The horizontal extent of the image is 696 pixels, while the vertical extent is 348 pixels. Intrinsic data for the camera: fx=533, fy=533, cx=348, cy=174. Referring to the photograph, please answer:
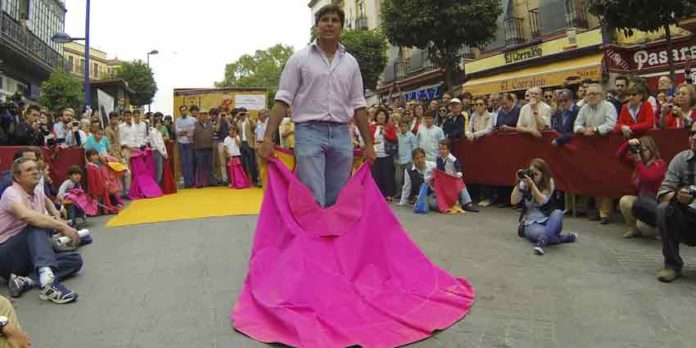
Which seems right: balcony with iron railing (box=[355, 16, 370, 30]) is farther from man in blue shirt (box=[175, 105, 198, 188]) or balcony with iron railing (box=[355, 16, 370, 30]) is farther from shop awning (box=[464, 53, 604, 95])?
man in blue shirt (box=[175, 105, 198, 188])

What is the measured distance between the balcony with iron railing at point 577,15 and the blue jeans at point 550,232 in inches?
611

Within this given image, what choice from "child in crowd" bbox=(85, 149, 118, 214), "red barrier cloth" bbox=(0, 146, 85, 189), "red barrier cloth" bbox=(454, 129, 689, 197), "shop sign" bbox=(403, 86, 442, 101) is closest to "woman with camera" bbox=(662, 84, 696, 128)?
"red barrier cloth" bbox=(454, 129, 689, 197)

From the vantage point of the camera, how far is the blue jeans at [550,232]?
5.21 metres

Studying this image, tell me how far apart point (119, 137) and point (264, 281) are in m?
8.02

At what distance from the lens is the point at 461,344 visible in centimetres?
291

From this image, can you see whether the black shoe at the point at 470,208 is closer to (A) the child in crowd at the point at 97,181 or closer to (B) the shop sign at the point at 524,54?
(A) the child in crowd at the point at 97,181

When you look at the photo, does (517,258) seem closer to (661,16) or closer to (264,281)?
(264,281)

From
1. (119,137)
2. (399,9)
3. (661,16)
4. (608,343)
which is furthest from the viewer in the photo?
(399,9)

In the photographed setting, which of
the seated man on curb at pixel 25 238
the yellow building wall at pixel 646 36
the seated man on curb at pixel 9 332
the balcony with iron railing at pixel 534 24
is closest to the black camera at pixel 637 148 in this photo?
the seated man on curb at pixel 25 238

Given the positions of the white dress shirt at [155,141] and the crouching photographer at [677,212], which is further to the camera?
the white dress shirt at [155,141]

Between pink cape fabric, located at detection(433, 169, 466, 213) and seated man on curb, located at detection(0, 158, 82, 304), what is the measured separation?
508 centimetres

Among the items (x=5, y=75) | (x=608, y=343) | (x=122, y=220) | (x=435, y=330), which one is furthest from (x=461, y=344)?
(x=5, y=75)

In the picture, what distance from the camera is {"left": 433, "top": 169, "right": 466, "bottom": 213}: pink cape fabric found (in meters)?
7.92

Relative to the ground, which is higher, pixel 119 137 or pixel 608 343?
pixel 119 137
